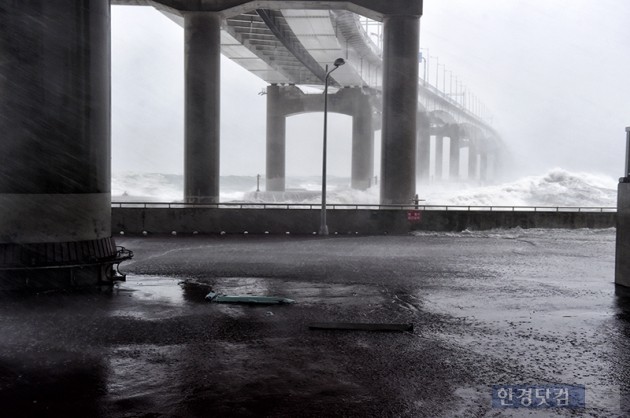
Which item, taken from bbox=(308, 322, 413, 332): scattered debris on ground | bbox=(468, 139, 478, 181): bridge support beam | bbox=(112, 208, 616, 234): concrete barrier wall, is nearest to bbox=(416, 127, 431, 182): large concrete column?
bbox=(468, 139, 478, 181): bridge support beam

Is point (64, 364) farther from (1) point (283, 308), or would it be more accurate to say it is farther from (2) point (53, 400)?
(1) point (283, 308)

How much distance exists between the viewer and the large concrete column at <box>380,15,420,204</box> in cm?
3525

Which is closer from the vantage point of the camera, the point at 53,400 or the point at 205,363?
the point at 53,400

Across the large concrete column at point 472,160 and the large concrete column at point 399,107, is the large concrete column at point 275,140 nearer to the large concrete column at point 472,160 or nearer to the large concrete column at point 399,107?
the large concrete column at point 399,107

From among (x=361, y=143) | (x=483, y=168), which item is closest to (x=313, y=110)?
(x=361, y=143)

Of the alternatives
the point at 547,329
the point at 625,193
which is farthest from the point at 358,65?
the point at 547,329

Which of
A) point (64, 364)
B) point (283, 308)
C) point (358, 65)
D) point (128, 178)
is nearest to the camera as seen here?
point (64, 364)

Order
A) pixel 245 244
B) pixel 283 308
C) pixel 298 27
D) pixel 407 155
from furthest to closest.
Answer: pixel 298 27 < pixel 407 155 < pixel 245 244 < pixel 283 308

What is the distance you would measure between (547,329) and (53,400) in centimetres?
769

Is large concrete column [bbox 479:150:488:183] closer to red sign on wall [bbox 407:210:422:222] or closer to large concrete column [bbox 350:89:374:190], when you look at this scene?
large concrete column [bbox 350:89:374:190]

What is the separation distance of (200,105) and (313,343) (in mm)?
28945

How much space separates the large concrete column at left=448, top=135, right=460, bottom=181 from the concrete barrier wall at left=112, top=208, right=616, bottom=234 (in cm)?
9347

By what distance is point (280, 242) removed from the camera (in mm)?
24547

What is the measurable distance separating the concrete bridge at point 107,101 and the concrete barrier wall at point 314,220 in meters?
6.63
